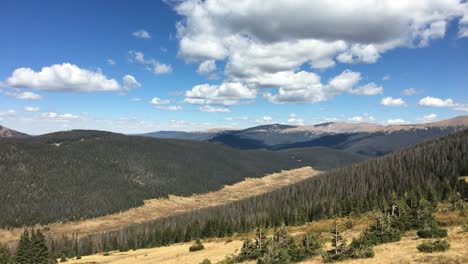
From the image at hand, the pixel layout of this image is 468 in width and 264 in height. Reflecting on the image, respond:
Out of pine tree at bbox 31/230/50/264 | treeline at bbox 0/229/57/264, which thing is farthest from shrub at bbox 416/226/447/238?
pine tree at bbox 31/230/50/264

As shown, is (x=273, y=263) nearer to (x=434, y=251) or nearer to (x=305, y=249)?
(x=305, y=249)

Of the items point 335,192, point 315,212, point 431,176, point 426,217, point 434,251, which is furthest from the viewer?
point 335,192

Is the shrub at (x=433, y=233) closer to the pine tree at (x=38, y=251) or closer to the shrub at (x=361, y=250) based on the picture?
the shrub at (x=361, y=250)

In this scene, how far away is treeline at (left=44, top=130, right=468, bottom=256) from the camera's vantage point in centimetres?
12475

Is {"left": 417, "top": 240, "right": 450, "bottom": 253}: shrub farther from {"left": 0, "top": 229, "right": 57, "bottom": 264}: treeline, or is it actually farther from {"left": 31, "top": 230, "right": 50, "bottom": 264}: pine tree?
{"left": 31, "top": 230, "right": 50, "bottom": 264}: pine tree

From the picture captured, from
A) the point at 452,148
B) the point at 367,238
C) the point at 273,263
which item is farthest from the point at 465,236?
the point at 452,148

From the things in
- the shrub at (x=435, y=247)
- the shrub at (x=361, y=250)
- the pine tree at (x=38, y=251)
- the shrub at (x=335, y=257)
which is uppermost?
the shrub at (x=435, y=247)

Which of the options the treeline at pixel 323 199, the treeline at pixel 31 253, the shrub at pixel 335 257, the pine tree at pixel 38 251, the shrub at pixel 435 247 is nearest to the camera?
the shrub at pixel 435 247

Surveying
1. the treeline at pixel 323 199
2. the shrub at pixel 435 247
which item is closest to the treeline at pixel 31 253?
the treeline at pixel 323 199

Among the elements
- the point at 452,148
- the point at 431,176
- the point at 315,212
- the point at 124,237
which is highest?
the point at 452,148

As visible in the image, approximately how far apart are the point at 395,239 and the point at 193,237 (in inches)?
3581

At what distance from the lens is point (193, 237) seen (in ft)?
404

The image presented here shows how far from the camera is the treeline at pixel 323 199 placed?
125 metres

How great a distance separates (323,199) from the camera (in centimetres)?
14838
